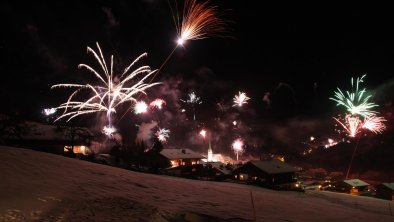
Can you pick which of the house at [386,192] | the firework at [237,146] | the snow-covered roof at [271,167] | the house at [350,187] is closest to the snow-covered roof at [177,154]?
the snow-covered roof at [271,167]

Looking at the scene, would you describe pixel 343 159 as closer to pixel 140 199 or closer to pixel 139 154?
pixel 139 154

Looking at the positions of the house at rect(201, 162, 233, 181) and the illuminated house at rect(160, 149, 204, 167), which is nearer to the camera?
the house at rect(201, 162, 233, 181)

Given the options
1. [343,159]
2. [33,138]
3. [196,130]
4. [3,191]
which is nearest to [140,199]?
[3,191]

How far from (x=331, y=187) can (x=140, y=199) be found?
46923 mm

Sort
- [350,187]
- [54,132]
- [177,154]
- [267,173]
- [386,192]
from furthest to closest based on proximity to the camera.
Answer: [177,154]
[350,187]
[386,192]
[267,173]
[54,132]

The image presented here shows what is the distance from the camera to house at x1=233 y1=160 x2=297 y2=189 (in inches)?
1746

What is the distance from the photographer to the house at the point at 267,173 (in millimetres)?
44344

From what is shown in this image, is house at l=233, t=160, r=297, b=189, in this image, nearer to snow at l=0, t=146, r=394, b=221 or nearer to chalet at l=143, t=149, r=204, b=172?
chalet at l=143, t=149, r=204, b=172

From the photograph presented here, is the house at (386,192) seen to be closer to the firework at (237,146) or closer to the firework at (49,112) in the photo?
the firework at (237,146)

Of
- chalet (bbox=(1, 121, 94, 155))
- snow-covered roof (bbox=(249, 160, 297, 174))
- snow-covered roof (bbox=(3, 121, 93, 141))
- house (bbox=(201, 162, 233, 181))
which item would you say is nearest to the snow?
chalet (bbox=(1, 121, 94, 155))

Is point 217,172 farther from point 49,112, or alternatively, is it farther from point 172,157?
point 49,112

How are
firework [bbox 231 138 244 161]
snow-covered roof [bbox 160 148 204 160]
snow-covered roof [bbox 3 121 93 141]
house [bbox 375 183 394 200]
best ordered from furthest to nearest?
firework [bbox 231 138 244 161] → snow-covered roof [bbox 160 148 204 160] → house [bbox 375 183 394 200] → snow-covered roof [bbox 3 121 93 141]

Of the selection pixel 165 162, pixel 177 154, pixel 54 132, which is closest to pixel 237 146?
pixel 177 154

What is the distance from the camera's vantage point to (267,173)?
142 feet
